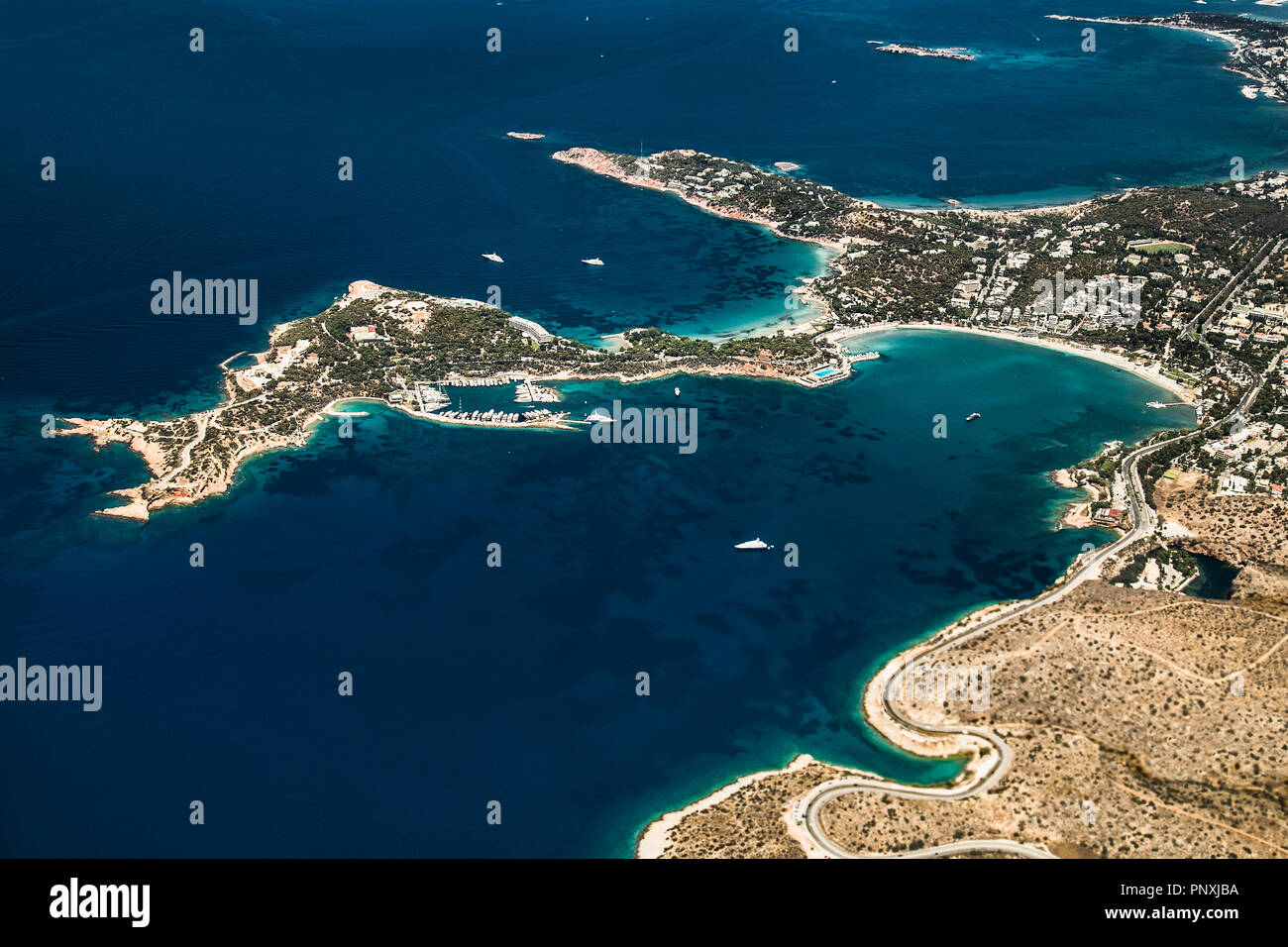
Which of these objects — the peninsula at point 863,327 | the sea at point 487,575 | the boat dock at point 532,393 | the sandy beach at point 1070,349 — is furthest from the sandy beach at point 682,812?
the sandy beach at point 1070,349

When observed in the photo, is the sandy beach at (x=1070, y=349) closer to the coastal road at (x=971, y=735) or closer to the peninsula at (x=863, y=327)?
the peninsula at (x=863, y=327)

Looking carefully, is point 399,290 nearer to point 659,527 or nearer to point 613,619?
point 659,527

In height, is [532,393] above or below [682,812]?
above

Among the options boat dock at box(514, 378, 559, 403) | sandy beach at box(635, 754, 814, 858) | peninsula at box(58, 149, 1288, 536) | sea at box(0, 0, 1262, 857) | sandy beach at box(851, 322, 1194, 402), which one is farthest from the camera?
sandy beach at box(851, 322, 1194, 402)

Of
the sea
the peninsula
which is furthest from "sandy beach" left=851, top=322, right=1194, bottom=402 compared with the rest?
the sea

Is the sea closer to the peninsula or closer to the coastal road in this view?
the coastal road

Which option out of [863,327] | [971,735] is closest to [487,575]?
[971,735]

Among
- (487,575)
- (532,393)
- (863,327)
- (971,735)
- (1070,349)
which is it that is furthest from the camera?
(863,327)

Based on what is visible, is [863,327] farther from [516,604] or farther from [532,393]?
[516,604]

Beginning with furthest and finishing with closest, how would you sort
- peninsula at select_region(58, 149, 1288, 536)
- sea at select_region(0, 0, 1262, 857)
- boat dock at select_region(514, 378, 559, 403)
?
boat dock at select_region(514, 378, 559, 403), peninsula at select_region(58, 149, 1288, 536), sea at select_region(0, 0, 1262, 857)
